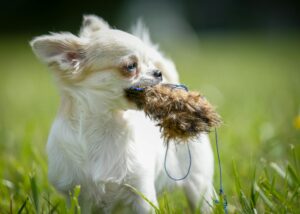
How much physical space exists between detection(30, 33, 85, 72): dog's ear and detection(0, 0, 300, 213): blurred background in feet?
1.92

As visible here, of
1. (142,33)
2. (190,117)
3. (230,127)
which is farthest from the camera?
(230,127)

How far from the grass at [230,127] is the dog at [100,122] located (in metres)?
0.13

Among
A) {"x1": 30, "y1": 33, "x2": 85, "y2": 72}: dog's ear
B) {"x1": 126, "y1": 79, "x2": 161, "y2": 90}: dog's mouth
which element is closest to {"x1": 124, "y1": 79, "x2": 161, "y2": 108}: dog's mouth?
{"x1": 126, "y1": 79, "x2": 161, "y2": 90}: dog's mouth

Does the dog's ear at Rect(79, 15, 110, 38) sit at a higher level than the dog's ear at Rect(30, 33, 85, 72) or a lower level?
higher

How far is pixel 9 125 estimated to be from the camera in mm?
4770

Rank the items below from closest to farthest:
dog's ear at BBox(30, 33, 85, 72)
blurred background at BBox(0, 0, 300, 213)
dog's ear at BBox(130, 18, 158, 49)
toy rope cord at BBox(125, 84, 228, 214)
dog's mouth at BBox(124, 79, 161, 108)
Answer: toy rope cord at BBox(125, 84, 228, 214)
dog's mouth at BBox(124, 79, 161, 108)
dog's ear at BBox(30, 33, 85, 72)
blurred background at BBox(0, 0, 300, 213)
dog's ear at BBox(130, 18, 158, 49)

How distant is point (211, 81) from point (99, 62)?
15.6 ft

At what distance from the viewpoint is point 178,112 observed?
2.37 m

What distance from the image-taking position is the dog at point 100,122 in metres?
2.55

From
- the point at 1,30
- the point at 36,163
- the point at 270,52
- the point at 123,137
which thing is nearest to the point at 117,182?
the point at 123,137

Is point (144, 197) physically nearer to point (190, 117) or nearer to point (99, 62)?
point (190, 117)

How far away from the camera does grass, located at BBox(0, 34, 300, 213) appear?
8.22ft

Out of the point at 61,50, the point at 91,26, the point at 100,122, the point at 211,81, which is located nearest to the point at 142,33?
the point at 91,26

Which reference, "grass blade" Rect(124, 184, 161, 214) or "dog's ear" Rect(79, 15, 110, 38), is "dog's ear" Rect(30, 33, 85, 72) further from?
"grass blade" Rect(124, 184, 161, 214)
